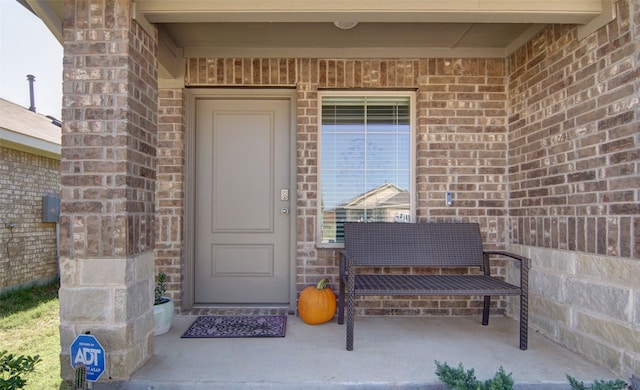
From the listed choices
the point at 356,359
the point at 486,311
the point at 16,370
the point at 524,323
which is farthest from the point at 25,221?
the point at 524,323

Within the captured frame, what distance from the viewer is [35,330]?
3529 millimetres

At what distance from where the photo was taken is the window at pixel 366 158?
3.61 meters

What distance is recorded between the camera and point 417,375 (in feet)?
7.36

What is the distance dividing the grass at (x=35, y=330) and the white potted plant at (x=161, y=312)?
68 cm

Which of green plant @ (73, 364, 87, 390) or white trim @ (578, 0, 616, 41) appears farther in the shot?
white trim @ (578, 0, 616, 41)

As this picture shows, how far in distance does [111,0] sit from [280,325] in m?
2.65

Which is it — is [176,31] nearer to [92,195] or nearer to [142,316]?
[92,195]

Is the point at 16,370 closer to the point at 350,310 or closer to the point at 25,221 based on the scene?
the point at 350,310

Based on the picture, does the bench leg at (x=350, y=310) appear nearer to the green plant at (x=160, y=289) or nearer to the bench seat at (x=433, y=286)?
the bench seat at (x=433, y=286)

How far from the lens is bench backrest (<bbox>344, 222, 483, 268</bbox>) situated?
3170 millimetres

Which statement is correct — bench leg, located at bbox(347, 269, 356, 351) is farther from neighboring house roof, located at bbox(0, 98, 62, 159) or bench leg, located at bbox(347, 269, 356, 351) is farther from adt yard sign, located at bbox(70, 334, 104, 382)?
neighboring house roof, located at bbox(0, 98, 62, 159)

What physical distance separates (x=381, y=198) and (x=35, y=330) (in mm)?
3552

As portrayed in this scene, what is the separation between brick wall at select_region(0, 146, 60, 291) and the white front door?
3.56 m

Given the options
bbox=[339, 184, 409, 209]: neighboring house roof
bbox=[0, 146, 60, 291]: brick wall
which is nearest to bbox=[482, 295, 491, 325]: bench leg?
bbox=[339, 184, 409, 209]: neighboring house roof
